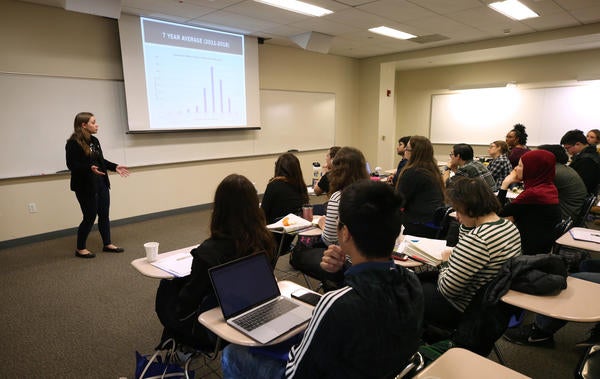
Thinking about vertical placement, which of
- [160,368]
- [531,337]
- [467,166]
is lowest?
[531,337]

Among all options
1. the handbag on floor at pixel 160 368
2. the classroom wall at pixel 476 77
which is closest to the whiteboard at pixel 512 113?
the classroom wall at pixel 476 77

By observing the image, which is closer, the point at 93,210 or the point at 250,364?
the point at 250,364

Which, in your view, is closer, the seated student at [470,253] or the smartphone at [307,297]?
the smartphone at [307,297]

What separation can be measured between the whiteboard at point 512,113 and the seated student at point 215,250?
8.01 meters

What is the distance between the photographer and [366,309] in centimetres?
93

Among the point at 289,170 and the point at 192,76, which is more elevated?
the point at 192,76

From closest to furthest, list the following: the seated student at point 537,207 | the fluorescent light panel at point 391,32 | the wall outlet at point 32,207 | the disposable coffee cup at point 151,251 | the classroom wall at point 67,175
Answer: the disposable coffee cup at point 151,251 < the seated student at point 537,207 < the classroom wall at point 67,175 < the wall outlet at point 32,207 < the fluorescent light panel at point 391,32

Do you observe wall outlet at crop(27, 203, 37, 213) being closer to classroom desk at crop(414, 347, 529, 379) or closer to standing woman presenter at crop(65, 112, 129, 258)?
standing woman presenter at crop(65, 112, 129, 258)

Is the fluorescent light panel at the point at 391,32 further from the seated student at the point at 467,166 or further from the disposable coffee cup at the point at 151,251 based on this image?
the disposable coffee cup at the point at 151,251

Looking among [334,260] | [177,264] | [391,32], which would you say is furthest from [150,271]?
[391,32]

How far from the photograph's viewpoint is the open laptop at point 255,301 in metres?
1.33

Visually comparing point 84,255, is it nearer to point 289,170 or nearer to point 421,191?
point 289,170

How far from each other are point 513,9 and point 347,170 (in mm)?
4016

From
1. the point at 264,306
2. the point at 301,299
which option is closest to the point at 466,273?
the point at 301,299
